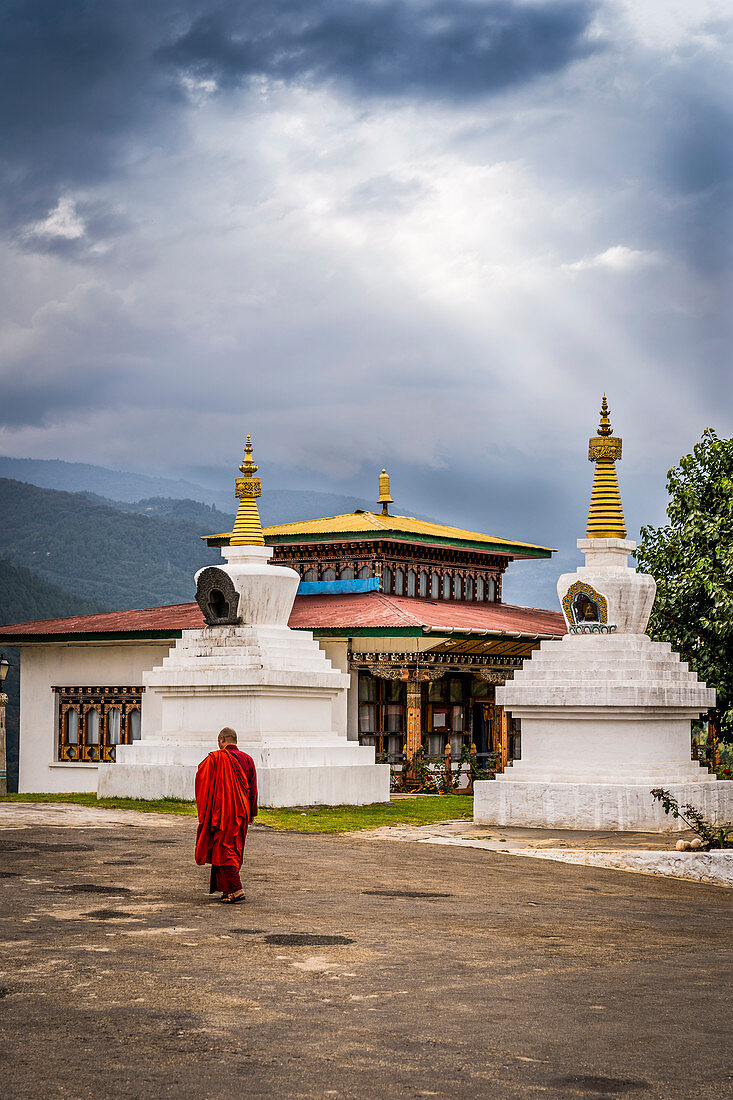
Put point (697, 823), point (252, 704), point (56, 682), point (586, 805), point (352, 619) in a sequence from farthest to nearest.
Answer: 1. point (56, 682)
2. point (352, 619)
3. point (252, 704)
4. point (586, 805)
5. point (697, 823)

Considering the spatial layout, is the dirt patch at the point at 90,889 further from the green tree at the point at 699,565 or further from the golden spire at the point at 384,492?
the golden spire at the point at 384,492

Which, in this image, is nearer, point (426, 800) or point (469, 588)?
point (426, 800)

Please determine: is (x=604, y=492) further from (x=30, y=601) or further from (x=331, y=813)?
(x=30, y=601)

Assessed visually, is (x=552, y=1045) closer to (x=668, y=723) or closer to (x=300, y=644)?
(x=668, y=723)

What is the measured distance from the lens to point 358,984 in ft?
27.0

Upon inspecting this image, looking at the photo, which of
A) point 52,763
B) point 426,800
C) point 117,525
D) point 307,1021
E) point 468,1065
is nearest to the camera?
point 468,1065

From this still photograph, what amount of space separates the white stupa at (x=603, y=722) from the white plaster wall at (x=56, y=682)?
14099 mm

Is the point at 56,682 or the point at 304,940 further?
the point at 56,682

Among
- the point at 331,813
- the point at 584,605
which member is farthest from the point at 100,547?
the point at 584,605

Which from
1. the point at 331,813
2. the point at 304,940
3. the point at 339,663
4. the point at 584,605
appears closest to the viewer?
the point at 304,940

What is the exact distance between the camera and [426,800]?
81.4 feet

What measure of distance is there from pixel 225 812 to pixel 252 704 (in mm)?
9943

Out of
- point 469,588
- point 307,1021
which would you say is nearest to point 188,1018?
point 307,1021

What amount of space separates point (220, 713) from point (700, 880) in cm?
963
